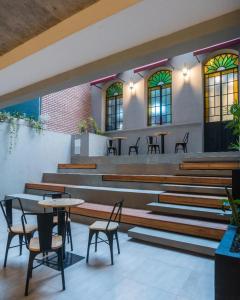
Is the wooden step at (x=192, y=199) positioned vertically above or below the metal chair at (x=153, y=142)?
below

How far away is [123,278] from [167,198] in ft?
6.86

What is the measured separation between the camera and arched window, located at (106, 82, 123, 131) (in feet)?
32.8

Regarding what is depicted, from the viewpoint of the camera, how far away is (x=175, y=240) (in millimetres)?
3322

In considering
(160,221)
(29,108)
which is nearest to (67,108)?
(29,108)

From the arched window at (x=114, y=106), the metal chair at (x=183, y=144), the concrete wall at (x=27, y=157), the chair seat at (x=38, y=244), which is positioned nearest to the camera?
the chair seat at (x=38, y=244)

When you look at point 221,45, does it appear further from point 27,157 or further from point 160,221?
point 27,157

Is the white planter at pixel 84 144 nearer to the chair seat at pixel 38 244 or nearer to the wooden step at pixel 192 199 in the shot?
the wooden step at pixel 192 199

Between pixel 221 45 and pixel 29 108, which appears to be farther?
pixel 221 45

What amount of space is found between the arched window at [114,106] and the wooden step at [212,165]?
188 inches

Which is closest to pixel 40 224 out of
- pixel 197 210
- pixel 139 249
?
pixel 139 249

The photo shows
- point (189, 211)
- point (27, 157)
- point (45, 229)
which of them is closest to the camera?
point (45, 229)

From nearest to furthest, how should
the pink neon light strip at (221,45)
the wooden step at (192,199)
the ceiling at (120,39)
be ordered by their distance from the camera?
the ceiling at (120,39) → the wooden step at (192,199) → the pink neon light strip at (221,45)

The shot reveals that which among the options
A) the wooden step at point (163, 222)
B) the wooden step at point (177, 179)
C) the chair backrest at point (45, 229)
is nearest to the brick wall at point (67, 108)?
the wooden step at point (177, 179)

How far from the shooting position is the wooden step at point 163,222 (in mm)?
3312
